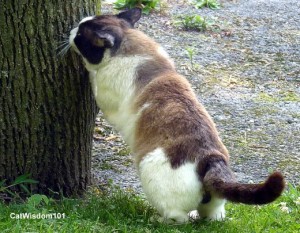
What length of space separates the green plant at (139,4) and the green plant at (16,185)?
5449 millimetres

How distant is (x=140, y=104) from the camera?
4777mm

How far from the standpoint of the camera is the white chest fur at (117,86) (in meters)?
4.91

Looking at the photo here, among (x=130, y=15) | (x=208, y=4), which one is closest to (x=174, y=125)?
(x=130, y=15)

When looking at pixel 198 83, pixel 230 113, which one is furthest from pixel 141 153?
pixel 198 83

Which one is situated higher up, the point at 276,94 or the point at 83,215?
the point at 83,215

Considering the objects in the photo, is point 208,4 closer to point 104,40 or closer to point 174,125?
point 104,40

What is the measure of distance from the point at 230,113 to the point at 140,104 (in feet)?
8.63

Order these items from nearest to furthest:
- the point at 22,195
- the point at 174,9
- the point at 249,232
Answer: the point at 249,232, the point at 22,195, the point at 174,9

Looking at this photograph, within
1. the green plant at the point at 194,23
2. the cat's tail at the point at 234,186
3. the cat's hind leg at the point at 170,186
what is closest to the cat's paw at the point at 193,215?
the cat's hind leg at the point at 170,186

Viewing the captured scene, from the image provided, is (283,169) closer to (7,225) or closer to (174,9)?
(7,225)

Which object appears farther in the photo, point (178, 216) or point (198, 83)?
point (198, 83)

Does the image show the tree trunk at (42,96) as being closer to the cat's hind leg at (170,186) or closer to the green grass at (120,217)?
the green grass at (120,217)

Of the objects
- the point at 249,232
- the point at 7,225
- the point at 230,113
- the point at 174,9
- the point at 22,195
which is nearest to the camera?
the point at 7,225

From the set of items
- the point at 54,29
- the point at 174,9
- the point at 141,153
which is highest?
the point at 54,29
